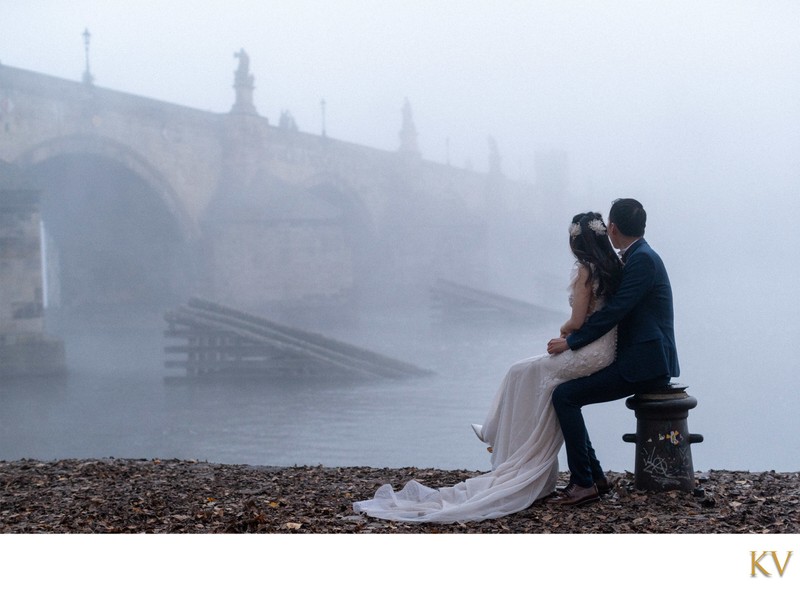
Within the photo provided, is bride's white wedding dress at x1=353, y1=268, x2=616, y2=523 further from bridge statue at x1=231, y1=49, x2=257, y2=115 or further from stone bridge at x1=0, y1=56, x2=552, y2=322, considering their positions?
bridge statue at x1=231, y1=49, x2=257, y2=115

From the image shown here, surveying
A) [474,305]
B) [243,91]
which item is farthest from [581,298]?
[474,305]

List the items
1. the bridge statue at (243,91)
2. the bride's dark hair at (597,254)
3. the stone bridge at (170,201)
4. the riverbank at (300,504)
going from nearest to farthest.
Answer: the riverbank at (300,504) → the bride's dark hair at (597,254) → the stone bridge at (170,201) → the bridge statue at (243,91)

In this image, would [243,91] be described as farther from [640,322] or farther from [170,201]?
[640,322]

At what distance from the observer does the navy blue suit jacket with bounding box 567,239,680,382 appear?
13.1 feet

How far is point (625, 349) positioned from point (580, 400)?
27cm

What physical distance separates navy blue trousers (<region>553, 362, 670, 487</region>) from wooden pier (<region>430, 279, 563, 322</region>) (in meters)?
27.9

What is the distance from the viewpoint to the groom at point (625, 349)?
3988 millimetres

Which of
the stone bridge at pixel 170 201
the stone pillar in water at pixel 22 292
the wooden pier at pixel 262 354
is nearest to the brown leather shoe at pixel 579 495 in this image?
the wooden pier at pixel 262 354

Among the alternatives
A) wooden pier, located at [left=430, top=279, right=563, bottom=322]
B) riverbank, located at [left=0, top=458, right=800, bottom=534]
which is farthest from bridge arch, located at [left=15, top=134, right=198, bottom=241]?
riverbank, located at [left=0, top=458, right=800, bottom=534]

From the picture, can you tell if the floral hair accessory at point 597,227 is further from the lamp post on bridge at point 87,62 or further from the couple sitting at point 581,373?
the lamp post on bridge at point 87,62

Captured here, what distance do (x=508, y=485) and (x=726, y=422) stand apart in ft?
32.6

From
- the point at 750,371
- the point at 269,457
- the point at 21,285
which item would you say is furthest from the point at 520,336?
the point at 269,457

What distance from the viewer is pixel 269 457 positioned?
33.0ft

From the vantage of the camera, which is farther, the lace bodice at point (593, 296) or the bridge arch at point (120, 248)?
the bridge arch at point (120, 248)
